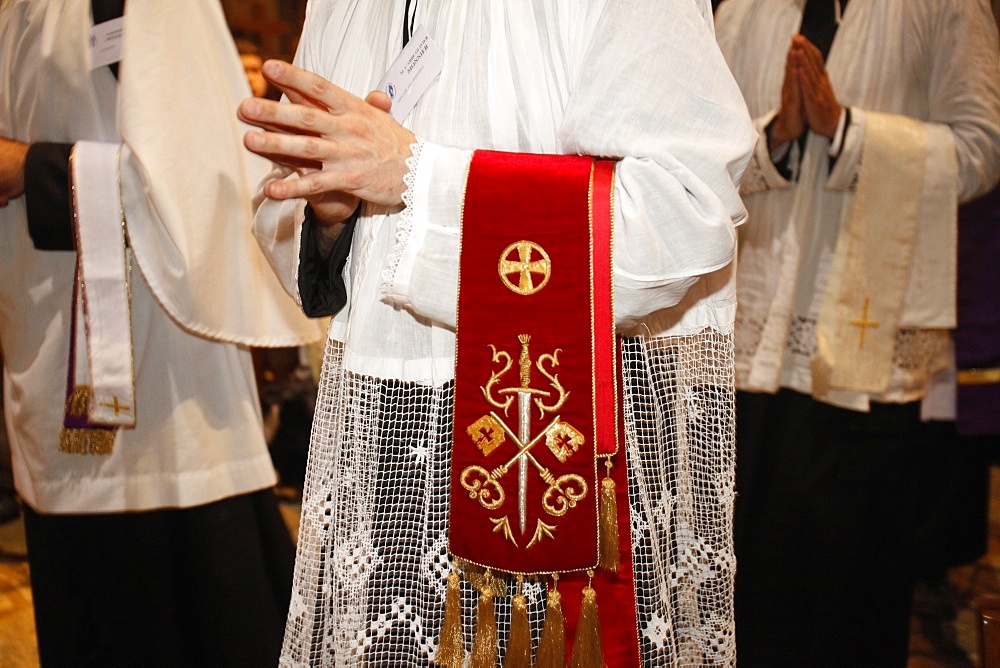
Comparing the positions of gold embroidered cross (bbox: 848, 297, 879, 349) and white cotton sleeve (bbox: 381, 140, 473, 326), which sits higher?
white cotton sleeve (bbox: 381, 140, 473, 326)

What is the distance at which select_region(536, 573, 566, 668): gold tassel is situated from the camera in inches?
38.6

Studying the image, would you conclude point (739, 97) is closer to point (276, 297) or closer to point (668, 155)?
point (668, 155)

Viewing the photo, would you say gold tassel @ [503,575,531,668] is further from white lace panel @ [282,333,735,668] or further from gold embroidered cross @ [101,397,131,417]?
gold embroidered cross @ [101,397,131,417]

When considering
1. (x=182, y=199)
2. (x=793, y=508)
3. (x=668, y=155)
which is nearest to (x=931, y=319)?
(x=793, y=508)

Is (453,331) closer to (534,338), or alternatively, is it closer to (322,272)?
(534,338)

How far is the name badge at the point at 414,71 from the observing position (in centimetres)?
107

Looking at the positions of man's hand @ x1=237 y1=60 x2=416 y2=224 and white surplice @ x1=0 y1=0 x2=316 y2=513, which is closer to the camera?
man's hand @ x1=237 y1=60 x2=416 y2=224

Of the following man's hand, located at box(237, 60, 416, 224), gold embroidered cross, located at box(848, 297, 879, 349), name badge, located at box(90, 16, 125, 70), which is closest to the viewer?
man's hand, located at box(237, 60, 416, 224)

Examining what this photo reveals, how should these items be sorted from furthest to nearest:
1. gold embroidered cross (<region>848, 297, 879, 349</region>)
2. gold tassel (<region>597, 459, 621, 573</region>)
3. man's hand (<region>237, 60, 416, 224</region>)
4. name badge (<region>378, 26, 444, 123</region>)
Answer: gold embroidered cross (<region>848, 297, 879, 349</region>) → name badge (<region>378, 26, 444, 123</region>) → gold tassel (<region>597, 459, 621, 573</region>) → man's hand (<region>237, 60, 416, 224</region>)

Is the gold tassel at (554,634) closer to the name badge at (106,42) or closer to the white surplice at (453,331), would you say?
the white surplice at (453,331)

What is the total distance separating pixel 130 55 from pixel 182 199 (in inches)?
11.6

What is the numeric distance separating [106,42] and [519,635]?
1.39 meters

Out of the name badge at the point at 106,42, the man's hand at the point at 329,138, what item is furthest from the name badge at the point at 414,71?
the name badge at the point at 106,42

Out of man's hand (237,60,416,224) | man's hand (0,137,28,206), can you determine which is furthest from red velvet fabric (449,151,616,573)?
man's hand (0,137,28,206)
